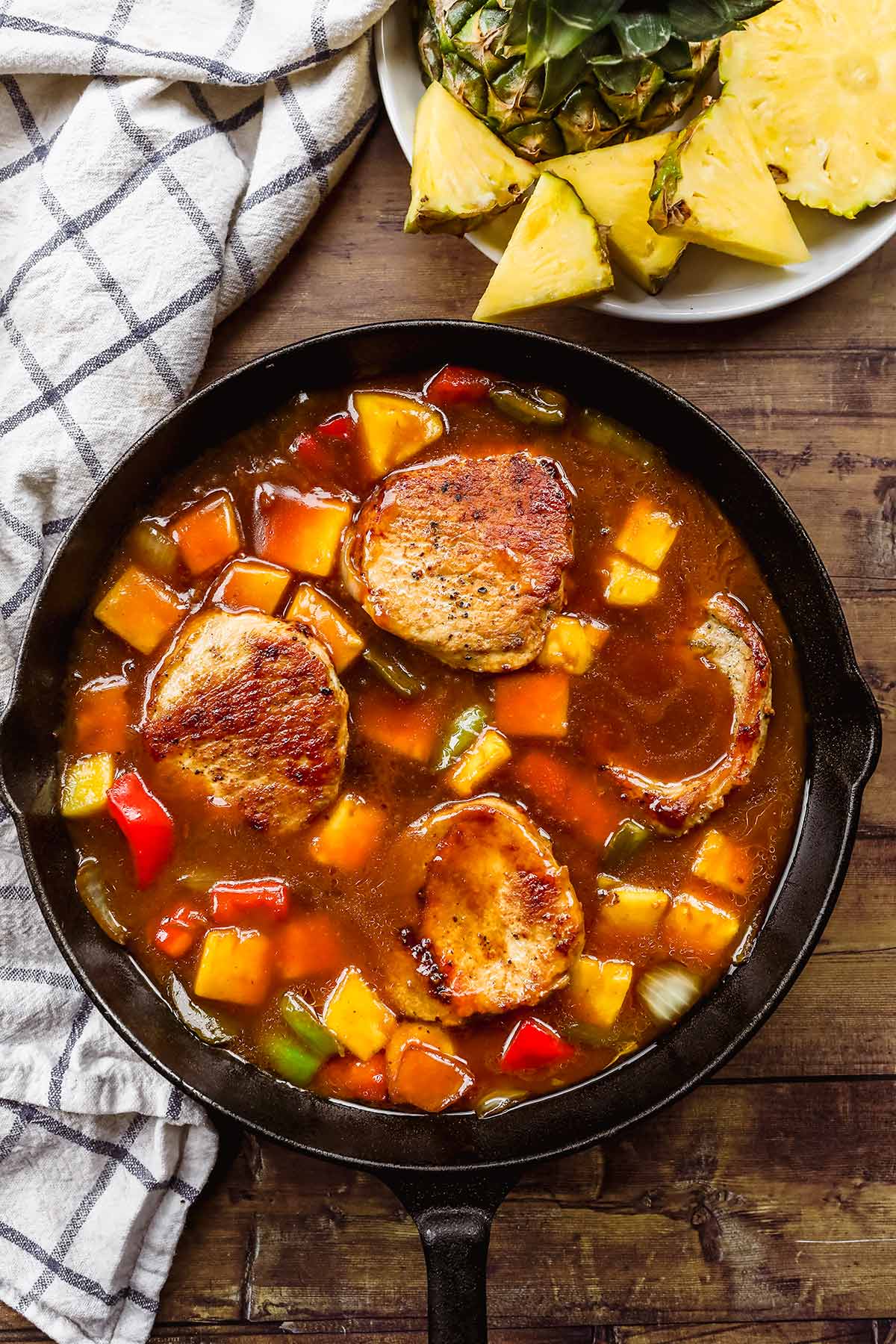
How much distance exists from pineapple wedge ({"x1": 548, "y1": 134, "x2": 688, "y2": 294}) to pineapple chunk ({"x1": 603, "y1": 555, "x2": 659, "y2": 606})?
0.86 metres

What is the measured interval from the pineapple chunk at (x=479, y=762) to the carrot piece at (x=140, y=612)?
3.03ft

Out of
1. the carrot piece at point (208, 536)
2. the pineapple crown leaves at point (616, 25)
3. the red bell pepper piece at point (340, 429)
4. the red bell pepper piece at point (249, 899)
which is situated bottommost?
the red bell pepper piece at point (249, 899)

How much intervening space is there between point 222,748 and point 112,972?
74cm

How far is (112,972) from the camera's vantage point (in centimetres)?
299

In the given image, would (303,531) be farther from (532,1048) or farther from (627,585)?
(532,1048)

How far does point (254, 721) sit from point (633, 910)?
Answer: 1.22 m

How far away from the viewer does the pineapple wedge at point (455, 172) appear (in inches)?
114

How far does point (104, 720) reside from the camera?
3.01 metres

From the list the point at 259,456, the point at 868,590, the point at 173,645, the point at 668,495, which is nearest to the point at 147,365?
the point at 259,456

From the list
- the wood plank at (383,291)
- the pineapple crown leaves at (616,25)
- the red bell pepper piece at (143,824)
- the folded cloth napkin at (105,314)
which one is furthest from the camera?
the wood plank at (383,291)

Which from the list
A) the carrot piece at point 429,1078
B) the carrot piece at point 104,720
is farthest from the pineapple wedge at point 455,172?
the carrot piece at point 429,1078

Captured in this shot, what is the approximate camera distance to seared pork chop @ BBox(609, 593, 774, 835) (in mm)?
2973

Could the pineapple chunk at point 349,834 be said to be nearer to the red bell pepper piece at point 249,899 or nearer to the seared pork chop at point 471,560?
the red bell pepper piece at point 249,899

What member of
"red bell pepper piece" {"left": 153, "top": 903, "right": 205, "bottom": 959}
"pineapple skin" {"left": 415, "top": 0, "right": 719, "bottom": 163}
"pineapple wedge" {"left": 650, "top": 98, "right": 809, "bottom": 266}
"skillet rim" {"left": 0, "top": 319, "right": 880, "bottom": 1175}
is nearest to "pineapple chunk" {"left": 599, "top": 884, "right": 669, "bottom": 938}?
"skillet rim" {"left": 0, "top": 319, "right": 880, "bottom": 1175}
